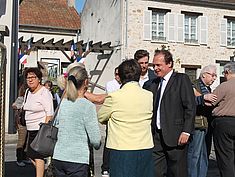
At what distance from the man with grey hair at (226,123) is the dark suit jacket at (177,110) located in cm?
96

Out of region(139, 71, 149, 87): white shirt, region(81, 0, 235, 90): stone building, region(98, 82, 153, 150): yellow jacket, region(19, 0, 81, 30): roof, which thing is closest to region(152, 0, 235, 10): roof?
region(81, 0, 235, 90): stone building

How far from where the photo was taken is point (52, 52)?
101 ft

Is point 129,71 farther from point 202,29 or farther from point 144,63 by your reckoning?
point 202,29

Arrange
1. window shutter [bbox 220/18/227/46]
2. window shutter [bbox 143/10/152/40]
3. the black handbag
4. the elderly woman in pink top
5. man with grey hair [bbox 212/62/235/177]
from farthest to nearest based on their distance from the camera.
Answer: window shutter [bbox 220/18/227/46] → window shutter [bbox 143/10/152/40] → the elderly woman in pink top → man with grey hair [bbox 212/62/235/177] → the black handbag

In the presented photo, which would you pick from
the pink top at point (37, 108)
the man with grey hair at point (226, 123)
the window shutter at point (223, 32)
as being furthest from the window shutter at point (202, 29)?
the pink top at point (37, 108)

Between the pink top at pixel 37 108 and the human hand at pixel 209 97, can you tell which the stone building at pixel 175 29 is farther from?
the human hand at pixel 209 97

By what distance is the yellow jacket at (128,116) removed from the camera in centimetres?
428

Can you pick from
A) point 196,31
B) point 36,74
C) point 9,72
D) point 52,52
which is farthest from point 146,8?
point 36,74

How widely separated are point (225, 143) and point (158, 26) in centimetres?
A: 1876

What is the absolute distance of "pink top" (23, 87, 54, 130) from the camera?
6.23m

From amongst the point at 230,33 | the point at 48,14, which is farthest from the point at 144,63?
the point at 48,14

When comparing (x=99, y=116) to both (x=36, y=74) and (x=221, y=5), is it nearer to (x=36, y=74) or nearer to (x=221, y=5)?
(x=36, y=74)

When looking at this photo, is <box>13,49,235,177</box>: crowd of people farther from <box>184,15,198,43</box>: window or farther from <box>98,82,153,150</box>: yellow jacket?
<box>184,15,198,43</box>: window

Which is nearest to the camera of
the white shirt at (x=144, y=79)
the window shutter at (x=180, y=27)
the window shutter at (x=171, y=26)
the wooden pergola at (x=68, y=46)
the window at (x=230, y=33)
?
the white shirt at (x=144, y=79)
